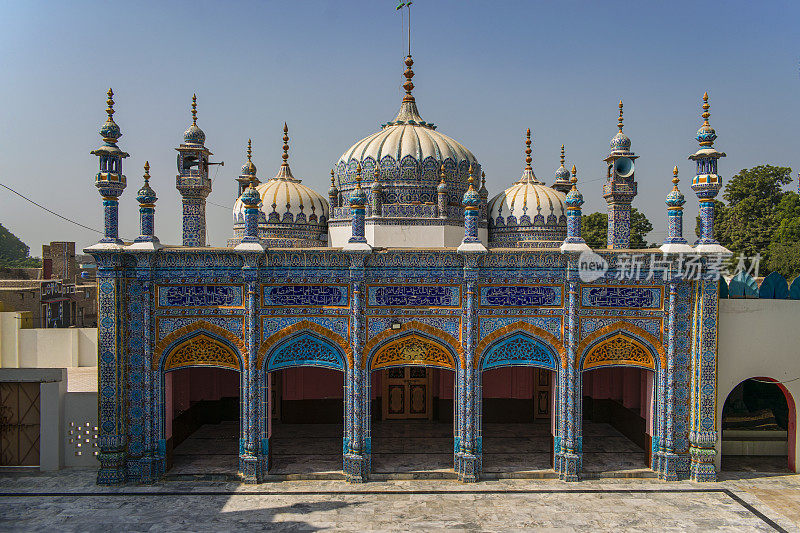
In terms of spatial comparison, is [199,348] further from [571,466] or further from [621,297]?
[621,297]

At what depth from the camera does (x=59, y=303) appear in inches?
1146

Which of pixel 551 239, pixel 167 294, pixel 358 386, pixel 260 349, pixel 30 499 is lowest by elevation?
pixel 30 499

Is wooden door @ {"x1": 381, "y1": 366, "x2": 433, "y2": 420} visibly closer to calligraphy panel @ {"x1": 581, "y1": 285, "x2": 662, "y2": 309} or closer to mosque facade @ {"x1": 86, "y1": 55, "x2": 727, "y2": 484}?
mosque facade @ {"x1": 86, "y1": 55, "x2": 727, "y2": 484}

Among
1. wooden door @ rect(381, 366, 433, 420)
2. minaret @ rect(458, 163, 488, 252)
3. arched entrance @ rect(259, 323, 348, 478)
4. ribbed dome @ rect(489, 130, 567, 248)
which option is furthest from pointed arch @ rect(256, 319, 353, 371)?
ribbed dome @ rect(489, 130, 567, 248)

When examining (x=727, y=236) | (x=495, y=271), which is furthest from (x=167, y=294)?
(x=727, y=236)

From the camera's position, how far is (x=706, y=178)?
11.2m

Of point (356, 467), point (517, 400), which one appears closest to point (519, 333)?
point (356, 467)

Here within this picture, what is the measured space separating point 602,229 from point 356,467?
38.2 m

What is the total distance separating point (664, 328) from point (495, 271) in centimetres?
354

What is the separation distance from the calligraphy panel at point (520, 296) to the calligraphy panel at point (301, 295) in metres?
2.74

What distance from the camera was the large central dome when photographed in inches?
550

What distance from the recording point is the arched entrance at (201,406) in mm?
10953

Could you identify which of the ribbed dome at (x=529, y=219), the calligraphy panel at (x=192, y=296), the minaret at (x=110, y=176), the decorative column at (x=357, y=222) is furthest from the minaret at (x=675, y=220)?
the minaret at (x=110, y=176)

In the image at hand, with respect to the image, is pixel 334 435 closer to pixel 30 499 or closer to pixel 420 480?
pixel 420 480
